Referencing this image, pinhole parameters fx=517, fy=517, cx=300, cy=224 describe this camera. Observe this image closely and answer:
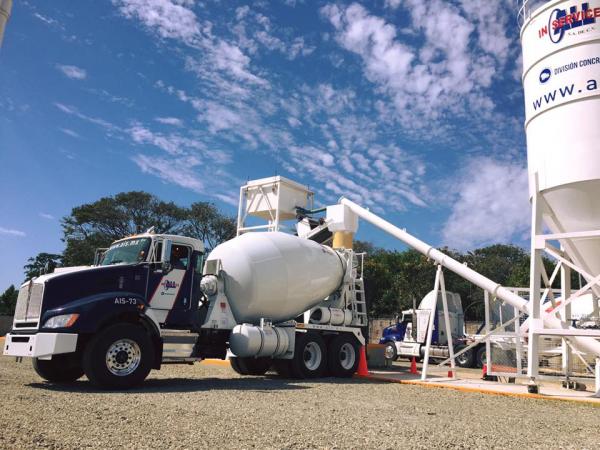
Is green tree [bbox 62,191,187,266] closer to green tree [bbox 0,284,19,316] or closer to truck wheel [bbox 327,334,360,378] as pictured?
Answer: green tree [bbox 0,284,19,316]

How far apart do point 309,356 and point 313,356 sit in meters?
0.13

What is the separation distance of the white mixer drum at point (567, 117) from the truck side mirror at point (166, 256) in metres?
7.97

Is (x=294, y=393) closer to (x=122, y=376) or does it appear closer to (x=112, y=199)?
(x=122, y=376)

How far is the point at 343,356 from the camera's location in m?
14.8

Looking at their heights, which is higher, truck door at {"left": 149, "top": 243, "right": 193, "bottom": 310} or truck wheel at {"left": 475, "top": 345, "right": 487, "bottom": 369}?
truck door at {"left": 149, "top": 243, "right": 193, "bottom": 310}

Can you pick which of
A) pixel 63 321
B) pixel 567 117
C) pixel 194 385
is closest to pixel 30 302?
pixel 63 321

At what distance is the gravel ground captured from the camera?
555 cm

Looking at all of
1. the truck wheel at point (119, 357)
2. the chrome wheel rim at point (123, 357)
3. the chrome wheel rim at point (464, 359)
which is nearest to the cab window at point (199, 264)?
the truck wheel at point (119, 357)

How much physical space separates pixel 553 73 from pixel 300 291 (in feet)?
25.9

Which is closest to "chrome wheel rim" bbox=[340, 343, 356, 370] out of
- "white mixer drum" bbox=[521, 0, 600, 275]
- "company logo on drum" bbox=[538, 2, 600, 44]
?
"white mixer drum" bbox=[521, 0, 600, 275]

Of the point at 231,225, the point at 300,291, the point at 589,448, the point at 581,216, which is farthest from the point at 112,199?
the point at 589,448

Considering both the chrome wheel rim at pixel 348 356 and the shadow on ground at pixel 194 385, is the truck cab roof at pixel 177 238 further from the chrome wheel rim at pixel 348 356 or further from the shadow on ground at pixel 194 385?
the chrome wheel rim at pixel 348 356

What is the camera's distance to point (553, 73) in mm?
11031

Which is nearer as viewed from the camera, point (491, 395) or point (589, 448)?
point (589, 448)
